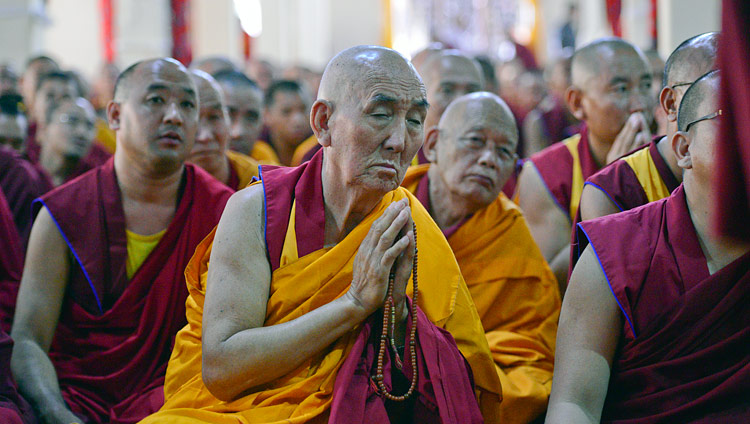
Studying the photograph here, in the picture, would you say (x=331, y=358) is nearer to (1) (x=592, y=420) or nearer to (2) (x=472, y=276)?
(1) (x=592, y=420)

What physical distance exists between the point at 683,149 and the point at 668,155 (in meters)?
0.73

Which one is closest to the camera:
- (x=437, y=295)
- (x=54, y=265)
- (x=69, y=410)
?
(x=437, y=295)

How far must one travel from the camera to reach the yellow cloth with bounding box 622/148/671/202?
3064 mm

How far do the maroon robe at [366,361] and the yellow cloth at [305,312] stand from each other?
0.06 m

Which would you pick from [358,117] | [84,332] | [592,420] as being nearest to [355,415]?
[592,420]

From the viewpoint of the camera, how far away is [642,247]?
2.35 m

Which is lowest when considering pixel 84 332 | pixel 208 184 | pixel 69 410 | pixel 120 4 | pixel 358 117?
pixel 69 410

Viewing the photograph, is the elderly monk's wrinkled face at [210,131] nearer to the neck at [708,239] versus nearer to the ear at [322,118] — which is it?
the ear at [322,118]

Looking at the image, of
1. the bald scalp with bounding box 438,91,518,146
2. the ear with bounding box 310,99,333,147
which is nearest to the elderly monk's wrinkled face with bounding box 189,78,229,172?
the bald scalp with bounding box 438,91,518,146

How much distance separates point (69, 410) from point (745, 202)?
2431mm

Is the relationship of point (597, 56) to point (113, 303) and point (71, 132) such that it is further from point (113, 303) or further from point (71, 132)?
point (71, 132)

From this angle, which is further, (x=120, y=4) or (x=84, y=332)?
(x=120, y=4)

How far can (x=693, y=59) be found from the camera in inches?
121

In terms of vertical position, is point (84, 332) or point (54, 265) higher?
point (54, 265)
